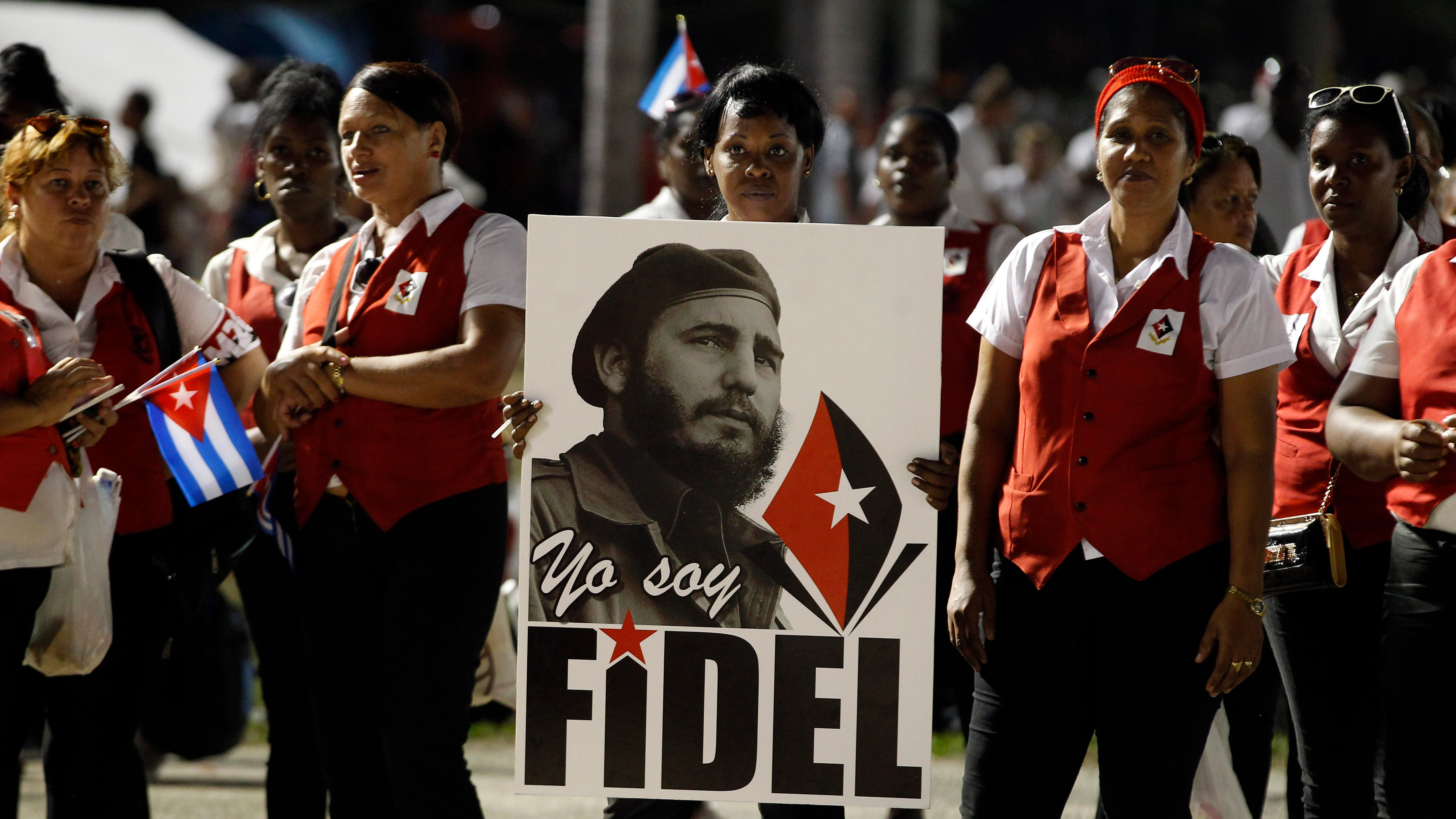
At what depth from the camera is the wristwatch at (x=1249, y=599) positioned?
3314 mm

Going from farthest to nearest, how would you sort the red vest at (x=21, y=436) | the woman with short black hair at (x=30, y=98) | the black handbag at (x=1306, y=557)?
the woman with short black hair at (x=30, y=98), the red vest at (x=21, y=436), the black handbag at (x=1306, y=557)

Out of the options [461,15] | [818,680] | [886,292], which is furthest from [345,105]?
[461,15]

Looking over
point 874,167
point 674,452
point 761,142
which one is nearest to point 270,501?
point 674,452

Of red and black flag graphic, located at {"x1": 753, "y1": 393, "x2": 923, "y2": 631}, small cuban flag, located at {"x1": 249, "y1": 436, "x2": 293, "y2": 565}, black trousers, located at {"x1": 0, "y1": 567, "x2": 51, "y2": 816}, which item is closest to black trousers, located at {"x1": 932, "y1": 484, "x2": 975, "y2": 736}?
red and black flag graphic, located at {"x1": 753, "y1": 393, "x2": 923, "y2": 631}

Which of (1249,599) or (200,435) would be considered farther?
(200,435)

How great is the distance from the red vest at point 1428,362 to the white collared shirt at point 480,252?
201 centimetres

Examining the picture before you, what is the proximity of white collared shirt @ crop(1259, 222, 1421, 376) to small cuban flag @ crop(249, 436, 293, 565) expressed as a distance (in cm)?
268

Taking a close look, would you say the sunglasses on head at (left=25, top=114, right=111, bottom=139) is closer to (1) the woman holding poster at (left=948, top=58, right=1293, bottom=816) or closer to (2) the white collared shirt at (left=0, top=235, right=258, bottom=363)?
(2) the white collared shirt at (left=0, top=235, right=258, bottom=363)

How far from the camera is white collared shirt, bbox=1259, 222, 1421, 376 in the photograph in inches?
151

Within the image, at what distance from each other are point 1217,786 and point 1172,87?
1633mm

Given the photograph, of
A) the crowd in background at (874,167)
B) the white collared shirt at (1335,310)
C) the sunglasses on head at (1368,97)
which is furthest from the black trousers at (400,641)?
the sunglasses on head at (1368,97)

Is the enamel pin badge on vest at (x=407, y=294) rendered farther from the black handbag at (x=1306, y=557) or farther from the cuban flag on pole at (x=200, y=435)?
the black handbag at (x=1306, y=557)

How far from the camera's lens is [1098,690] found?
134 inches

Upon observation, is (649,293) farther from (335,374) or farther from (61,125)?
(61,125)
